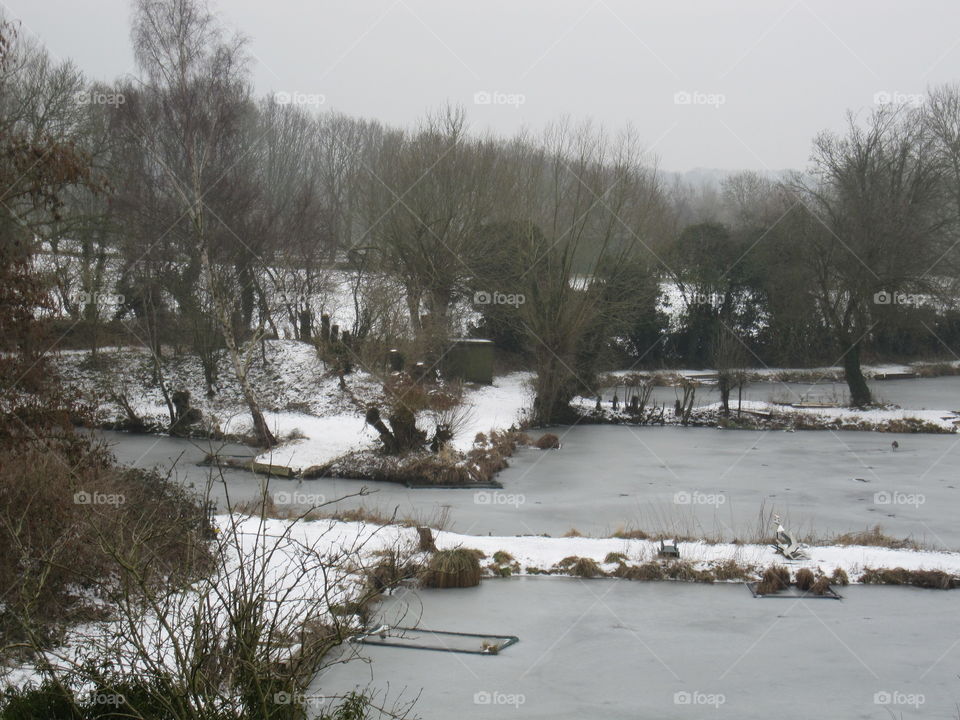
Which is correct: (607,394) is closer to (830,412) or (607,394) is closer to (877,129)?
(830,412)

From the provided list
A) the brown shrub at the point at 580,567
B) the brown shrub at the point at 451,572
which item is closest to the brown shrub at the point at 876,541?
the brown shrub at the point at 580,567

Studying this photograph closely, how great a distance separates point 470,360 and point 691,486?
42.4 feet

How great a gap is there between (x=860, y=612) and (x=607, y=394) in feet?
71.6

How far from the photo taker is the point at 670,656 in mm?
10141

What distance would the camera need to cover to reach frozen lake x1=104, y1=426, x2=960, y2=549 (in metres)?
16.6

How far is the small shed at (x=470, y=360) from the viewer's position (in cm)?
3150

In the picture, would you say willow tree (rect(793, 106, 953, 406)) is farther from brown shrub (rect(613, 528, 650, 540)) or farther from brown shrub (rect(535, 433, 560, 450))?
brown shrub (rect(613, 528, 650, 540))

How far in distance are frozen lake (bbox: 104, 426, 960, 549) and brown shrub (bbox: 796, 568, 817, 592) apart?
2.60 metres

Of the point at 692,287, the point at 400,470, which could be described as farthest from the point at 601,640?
the point at 692,287

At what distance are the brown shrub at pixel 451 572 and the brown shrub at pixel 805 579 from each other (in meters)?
4.11

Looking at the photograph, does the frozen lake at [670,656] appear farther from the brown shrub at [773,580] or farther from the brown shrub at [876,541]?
the brown shrub at [876,541]

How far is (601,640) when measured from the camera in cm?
1061

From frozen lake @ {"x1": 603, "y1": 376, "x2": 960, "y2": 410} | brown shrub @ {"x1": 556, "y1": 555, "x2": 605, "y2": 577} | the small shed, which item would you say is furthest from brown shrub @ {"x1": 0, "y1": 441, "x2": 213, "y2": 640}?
frozen lake @ {"x1": 603, "y1": 376, "x2": 960, "y2": 410}

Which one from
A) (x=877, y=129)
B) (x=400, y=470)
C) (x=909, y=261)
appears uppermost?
(x=877, y=129)
